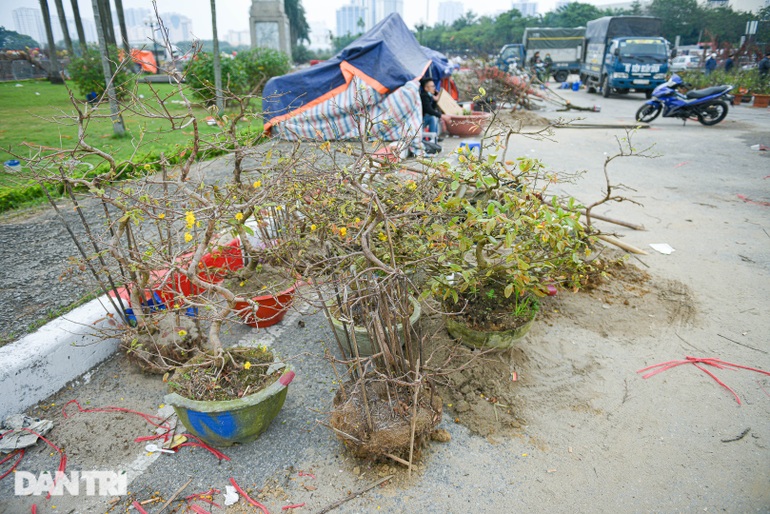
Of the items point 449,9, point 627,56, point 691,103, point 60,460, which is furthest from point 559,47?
point 449,9

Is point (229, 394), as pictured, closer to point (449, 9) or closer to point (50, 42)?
point (50, 42)

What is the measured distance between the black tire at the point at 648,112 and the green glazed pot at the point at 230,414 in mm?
12669

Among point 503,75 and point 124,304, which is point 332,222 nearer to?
point 124,304

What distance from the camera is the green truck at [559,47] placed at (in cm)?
2505

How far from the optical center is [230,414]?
7.85 ft

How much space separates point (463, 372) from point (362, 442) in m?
0.99

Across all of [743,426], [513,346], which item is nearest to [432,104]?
[513,346]

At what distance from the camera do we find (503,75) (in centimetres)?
1473

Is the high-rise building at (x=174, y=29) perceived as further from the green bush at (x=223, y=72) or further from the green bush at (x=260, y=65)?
the green bush at (x=260, y=65)

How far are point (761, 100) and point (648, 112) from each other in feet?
18.4

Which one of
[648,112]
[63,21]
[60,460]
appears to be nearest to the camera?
[60,460]

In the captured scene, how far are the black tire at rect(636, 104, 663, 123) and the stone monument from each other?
17.6 m

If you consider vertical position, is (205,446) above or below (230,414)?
below

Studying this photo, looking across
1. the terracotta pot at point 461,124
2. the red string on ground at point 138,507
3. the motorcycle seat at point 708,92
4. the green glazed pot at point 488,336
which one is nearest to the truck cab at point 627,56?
the motorcycle seat at point 708,92
